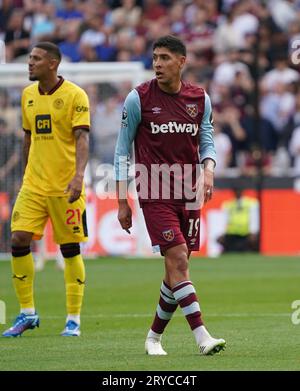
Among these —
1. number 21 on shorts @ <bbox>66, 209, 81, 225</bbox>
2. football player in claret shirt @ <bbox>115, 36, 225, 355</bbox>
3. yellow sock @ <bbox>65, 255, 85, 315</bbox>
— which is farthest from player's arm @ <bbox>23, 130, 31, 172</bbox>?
football player in claret shirt @ <bbox>115, 36, 225, 355</bbox>

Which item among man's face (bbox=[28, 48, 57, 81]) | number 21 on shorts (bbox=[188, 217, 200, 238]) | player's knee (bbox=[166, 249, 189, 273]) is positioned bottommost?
player's knee (bbox=[166, 249, 189, 273])

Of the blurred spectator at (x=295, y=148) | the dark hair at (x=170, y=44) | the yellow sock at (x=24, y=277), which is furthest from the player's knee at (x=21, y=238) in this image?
the blurred spectator at (x=295, y=148)

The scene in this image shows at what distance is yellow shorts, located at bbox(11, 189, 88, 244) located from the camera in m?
11.0

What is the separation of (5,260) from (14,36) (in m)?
5.74

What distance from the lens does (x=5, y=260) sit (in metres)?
21.3

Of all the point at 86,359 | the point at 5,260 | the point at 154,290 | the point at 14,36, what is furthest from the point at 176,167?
the point at 14,36

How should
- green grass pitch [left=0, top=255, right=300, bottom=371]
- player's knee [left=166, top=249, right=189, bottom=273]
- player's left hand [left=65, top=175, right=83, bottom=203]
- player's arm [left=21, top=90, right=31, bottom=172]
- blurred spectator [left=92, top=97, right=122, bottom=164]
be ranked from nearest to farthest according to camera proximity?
green grass pitch [left=0, top=255, right=300, bottom=371], player's knee [left=166, top=249, right=189, bottom=273], player's left hand [left=65, top=175, right=83, bottom=203], player's arm [left=21, top=90, right=31, bottom=172], blurred spectator [left=92, top=97, right=122, bottom=164]

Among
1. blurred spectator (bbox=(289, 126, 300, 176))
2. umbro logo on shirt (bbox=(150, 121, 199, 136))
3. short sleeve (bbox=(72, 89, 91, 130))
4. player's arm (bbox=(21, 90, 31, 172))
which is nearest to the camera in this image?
umbro logo on shirt (bbox=(150, 121, 199, 136))

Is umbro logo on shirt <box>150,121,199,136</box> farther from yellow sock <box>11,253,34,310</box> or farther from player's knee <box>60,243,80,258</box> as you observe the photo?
yellow sock <box>11,253,34,310</box>

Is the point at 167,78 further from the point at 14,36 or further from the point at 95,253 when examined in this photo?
the point at 14,36

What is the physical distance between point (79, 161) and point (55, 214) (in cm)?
61

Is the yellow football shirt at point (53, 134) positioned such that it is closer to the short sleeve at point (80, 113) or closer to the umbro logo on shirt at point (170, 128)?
the short sleeve at point (80, 113)

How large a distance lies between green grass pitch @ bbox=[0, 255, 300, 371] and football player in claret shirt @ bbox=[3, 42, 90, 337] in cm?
42
